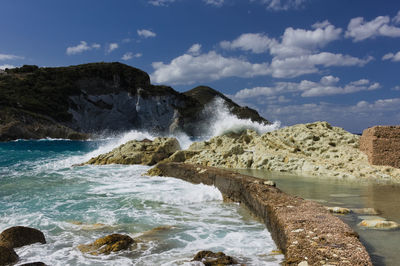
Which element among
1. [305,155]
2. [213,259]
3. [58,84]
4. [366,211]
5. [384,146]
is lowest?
[213,259]

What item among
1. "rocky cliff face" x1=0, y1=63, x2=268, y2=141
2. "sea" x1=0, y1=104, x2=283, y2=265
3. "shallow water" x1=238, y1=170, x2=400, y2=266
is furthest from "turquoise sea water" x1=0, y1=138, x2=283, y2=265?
"rocky cliff face" x1=0, y1=63, x2=268, y2=141

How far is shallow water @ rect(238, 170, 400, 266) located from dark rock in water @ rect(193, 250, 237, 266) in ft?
4.65

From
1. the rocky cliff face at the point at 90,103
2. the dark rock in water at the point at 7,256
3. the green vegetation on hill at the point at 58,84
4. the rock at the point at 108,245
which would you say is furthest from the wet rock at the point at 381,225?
the green vegetation on hill at the point at 58,84

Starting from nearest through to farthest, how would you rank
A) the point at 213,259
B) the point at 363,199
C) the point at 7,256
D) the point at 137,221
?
the point at 213,259 → the point at 7,256 → the point at 137,221 → the point at 363,199

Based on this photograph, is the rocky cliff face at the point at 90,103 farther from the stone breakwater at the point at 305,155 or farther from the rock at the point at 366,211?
the rock at the point at 366,211

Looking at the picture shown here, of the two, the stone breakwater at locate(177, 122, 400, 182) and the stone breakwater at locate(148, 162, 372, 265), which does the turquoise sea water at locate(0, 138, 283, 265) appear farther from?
the stone breakwater at locate(177, 122, 400, 182)

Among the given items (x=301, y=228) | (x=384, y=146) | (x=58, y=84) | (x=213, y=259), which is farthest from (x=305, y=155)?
(x=58, y=84)

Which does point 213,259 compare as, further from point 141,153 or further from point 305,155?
point 141,153

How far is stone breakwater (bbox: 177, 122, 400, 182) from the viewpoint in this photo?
9320 mm

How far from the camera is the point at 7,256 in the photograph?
327 cm

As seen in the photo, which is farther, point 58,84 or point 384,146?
point 58,84

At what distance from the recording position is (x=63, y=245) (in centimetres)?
397

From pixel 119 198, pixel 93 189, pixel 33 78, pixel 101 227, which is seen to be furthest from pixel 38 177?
pixel 33 78

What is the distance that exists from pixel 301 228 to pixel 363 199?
342cm
